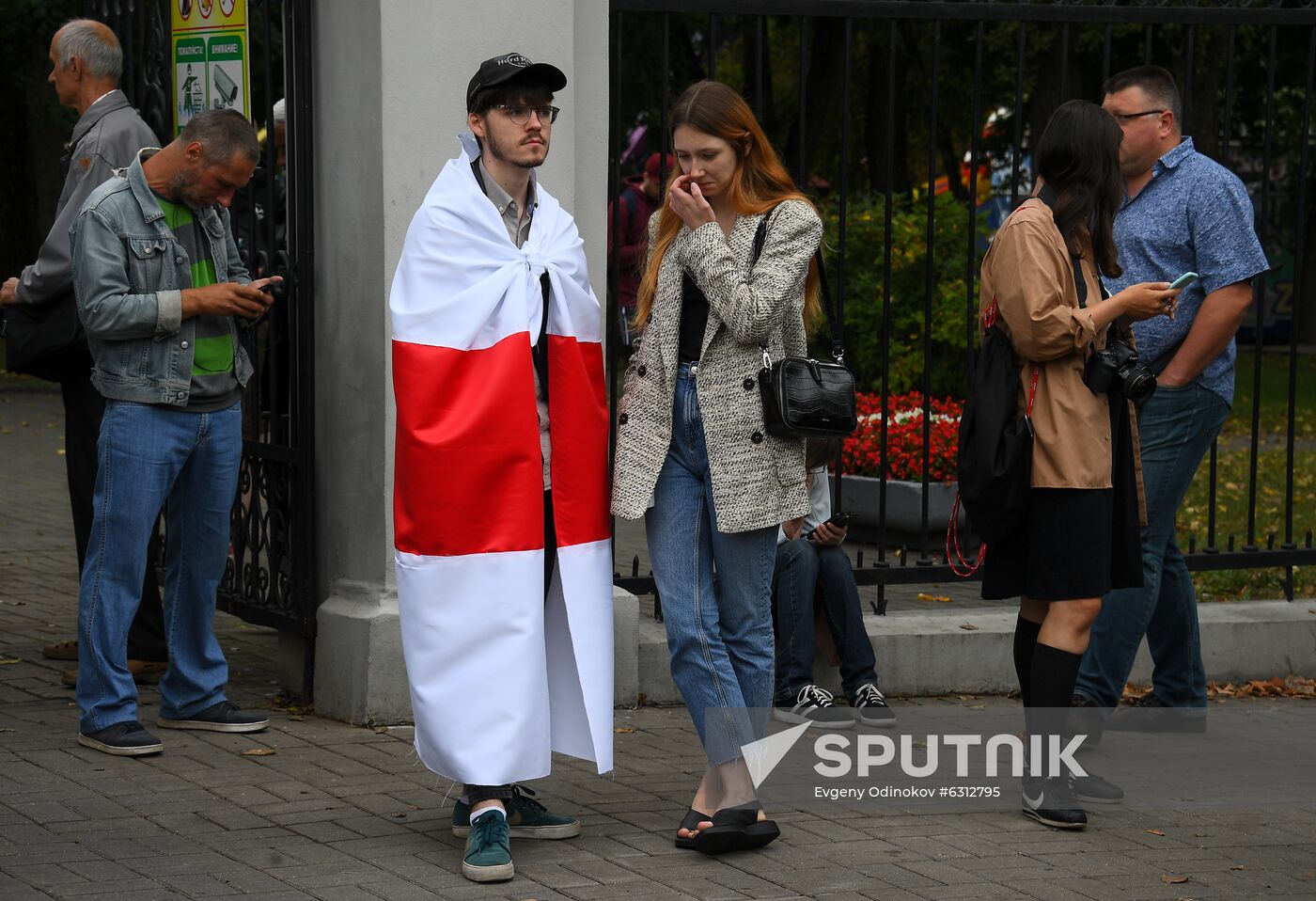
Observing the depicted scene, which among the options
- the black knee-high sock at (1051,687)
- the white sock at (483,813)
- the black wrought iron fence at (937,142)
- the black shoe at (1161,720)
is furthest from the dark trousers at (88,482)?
the black shoe at (1161,720)

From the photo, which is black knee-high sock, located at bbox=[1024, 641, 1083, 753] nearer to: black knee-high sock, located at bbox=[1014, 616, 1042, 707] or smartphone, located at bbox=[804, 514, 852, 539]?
black knee-high sock, located at bbox=[1014, 616, 1042, 707]

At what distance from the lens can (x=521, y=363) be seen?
4.39 meters

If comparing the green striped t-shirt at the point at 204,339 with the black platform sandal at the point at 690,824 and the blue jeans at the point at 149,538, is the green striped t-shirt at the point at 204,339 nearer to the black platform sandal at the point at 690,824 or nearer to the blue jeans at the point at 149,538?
the blue jeans at the point at 149,538

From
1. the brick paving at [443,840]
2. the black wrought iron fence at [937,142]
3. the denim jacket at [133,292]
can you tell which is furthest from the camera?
the black wrought iron fence at [937,142]

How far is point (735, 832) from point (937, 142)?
5.98 meters

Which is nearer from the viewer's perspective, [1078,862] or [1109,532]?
[1078,862]

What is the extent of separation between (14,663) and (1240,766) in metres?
4.35

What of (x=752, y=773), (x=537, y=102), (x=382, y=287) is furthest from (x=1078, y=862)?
(x=382, y=287)

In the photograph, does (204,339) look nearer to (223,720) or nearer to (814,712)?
(223,720)

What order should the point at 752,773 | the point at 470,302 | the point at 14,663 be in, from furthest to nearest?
the point at 14,663 < the point at 752,773 < the point at 470,302

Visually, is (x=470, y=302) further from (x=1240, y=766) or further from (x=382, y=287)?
(x=1240, y=766)

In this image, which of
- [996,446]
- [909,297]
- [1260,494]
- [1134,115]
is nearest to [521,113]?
[996,446]

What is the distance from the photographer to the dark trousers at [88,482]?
6285 millimetres

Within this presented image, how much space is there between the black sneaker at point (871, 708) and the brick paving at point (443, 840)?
658 mm
